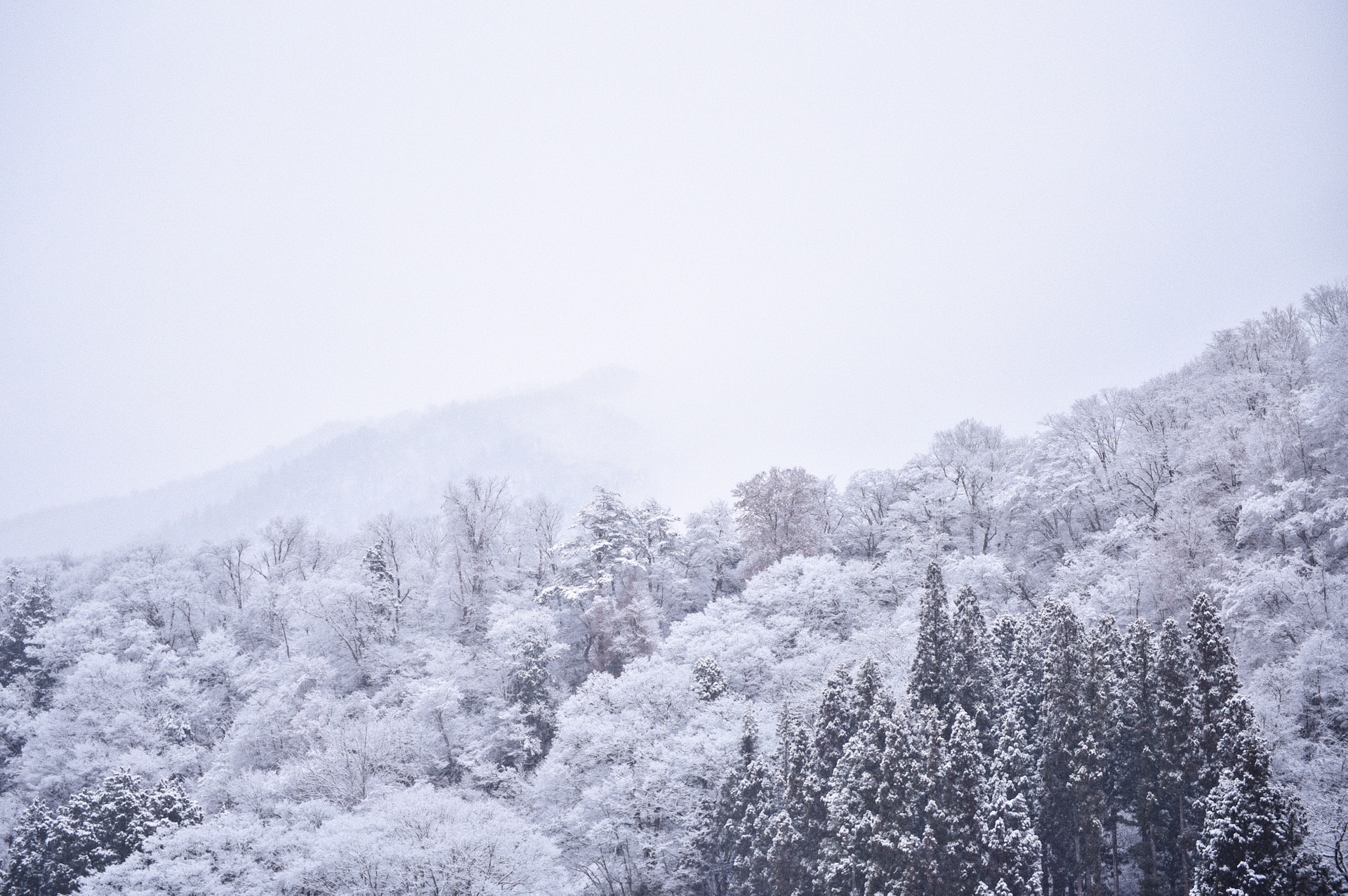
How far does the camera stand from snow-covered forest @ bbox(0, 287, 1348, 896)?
93.1 feet

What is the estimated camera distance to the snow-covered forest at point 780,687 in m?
28.4

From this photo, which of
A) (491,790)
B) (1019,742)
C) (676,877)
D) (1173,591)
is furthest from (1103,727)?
(491,790)

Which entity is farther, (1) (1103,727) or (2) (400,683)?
(2) (400,683)

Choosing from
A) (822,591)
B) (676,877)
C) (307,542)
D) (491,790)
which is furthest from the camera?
(307,542)

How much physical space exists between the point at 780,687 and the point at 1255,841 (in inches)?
1001

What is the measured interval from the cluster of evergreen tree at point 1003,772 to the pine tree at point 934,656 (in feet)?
0.22

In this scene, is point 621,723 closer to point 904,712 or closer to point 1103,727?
point 904,712

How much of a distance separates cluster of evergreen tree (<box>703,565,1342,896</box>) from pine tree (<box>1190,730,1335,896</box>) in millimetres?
Answer: 288

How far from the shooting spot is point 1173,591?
3938 cm

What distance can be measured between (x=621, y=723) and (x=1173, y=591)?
29906 millimetres

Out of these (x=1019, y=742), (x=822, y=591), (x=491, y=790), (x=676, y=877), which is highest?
(x=822, y=591)

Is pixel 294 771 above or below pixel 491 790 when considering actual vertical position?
above

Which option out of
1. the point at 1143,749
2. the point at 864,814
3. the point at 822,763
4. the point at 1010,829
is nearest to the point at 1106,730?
the point at 1143,749

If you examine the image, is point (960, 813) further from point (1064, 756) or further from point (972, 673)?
point (972, 673)
